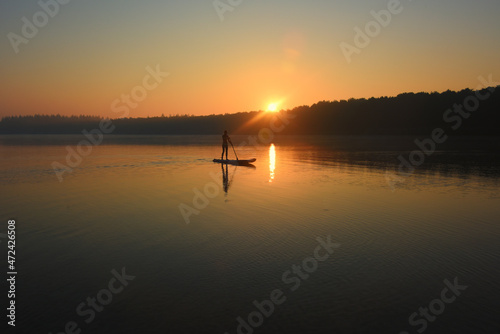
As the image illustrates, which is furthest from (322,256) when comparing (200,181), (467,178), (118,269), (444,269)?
(467,178)

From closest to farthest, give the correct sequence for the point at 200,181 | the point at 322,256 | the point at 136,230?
the point at 322,256
the point at 136,230
the point at 200,181

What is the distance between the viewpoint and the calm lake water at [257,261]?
216 inches

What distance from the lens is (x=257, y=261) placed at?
7.72m

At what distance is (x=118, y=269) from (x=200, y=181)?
12.4 metres

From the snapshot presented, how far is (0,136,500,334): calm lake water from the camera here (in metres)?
5.50

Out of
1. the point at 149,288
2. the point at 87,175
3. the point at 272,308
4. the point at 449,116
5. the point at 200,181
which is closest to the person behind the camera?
the point at 272,308

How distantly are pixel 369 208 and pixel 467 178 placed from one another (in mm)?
10635

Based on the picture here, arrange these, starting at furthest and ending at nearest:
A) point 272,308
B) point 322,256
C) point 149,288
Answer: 1. point 322,256
2. point 149,288
3. point 272,308

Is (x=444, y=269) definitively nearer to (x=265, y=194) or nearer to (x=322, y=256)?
(x=322, y=256)

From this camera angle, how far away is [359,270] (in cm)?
722

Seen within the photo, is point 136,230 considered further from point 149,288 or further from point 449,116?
point 449,116

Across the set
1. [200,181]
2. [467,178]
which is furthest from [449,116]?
[200,181]

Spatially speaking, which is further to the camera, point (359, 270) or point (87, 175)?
point (87, 175)

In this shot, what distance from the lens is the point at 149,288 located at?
6.45 metres
